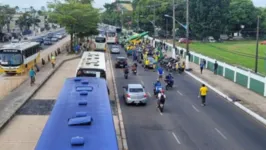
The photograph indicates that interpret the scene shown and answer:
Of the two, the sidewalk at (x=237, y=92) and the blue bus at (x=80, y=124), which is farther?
the sidewalk at (x=237, y=92)

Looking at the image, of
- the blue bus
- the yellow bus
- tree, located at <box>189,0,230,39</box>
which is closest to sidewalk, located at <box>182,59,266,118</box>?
the blue bus

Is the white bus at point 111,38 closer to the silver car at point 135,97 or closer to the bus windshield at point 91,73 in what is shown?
the silver car at point 135,97

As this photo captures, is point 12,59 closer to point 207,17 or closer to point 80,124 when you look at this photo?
point 80,124

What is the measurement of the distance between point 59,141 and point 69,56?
4679 centimetres

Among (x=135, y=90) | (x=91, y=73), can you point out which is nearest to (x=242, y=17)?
(x=135, y=90)

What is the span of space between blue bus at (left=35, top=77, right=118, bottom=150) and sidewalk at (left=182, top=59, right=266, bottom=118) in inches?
473

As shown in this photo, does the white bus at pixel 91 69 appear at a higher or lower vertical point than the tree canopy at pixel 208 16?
lower

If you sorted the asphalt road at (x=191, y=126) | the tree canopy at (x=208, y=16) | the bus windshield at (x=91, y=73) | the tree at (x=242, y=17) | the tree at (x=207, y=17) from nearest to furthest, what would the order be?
the asphalt road at (x=191, y=126), the bus windshield at (x=91, y=73), the tree at (x=207, y=17), the tree canopy at (x=208, y=16), the tree at (x=242, y=17)

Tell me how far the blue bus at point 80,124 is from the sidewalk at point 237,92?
12014mm

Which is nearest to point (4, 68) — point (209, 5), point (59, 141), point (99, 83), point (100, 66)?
point (100, 66)

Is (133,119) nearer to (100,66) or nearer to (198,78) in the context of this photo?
(100,66)

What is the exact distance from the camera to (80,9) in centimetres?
6050

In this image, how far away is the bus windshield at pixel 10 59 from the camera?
126 feet

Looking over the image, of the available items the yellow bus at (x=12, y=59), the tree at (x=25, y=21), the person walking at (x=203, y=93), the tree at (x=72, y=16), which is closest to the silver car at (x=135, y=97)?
the person walking at (x=203, y=93)
